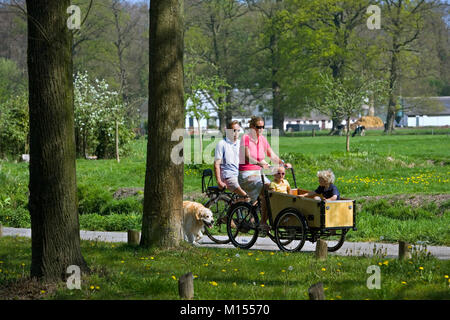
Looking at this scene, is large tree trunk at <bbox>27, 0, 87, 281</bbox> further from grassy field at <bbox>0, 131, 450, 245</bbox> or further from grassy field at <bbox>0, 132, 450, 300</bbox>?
grassy field at <bbox>0, 131, 450, 245</bbox>

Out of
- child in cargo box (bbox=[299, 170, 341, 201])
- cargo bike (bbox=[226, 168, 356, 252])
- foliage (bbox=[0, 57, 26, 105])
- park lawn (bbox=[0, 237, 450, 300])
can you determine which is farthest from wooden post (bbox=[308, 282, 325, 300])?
foliage (bbox=[0, 57, 26, 105])

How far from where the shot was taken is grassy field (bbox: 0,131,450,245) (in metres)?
12.5

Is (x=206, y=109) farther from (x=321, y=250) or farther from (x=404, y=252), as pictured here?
(x=404, y=252)

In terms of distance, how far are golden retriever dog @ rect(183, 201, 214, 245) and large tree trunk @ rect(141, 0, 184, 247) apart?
111 cm

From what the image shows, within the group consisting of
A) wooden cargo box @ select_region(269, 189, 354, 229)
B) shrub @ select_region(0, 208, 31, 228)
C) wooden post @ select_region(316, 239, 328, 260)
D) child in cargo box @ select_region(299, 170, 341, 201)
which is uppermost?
child in cargo box @ select_region(299, 170, 341, 201)

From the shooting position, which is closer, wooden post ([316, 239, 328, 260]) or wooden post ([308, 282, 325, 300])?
wooden post ([308, 282, 325, 300])

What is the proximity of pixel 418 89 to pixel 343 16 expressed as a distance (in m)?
14.8

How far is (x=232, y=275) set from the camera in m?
8.30

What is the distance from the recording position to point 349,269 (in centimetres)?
859

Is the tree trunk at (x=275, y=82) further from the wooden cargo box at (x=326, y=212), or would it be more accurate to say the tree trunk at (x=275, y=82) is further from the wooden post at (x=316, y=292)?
the wooden post at (x=316, y=292)

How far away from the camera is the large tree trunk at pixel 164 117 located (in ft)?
31.6

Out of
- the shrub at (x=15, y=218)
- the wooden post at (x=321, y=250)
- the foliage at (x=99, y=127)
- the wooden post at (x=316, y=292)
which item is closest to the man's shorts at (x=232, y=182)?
the wooden post at (x=321, y=250)

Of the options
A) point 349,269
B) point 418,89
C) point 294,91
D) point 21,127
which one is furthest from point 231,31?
point 349,269

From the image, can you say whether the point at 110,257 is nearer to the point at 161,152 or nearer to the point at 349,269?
the point at 161,152
